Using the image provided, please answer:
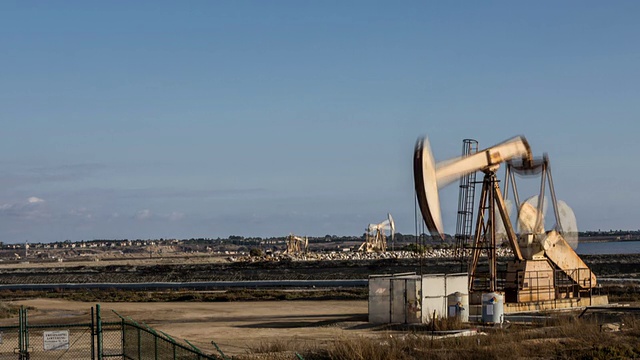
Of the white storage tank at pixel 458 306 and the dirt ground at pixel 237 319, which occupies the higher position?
the white storage tank at pixel 458 306

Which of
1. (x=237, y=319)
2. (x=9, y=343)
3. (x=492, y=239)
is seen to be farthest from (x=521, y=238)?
(x=9, y=343)

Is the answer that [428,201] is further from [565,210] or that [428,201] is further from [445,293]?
[565,210]

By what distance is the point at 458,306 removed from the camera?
96.8 feet

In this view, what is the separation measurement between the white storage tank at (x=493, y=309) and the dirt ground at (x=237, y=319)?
148 inches

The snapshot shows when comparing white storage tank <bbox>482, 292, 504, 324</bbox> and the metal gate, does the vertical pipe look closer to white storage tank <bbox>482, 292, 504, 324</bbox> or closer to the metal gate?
white storage tank <bbox>482, 292, 504, 324</bbox>

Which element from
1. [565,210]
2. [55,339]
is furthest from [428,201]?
[55,339]

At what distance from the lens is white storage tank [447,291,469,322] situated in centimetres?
2950

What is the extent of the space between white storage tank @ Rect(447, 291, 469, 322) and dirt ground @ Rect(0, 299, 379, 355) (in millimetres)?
2733

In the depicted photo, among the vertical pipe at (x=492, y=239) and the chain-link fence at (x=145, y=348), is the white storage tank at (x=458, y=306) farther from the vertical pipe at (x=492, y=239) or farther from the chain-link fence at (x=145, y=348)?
the chain-link fence at (x=145, y=348)

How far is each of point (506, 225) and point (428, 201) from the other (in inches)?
227

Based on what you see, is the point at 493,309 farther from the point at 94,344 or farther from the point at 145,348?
the point at 94,344

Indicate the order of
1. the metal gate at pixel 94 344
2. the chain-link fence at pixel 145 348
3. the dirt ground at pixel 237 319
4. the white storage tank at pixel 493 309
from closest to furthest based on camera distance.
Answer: the metal gate at pixel 94 344, the chain-link fence at pixel 145 348, the dirt ground at pixel 237 319, the white storage tank at pixel 493 309

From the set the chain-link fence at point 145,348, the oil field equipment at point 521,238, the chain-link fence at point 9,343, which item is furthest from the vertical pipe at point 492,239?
the chain-link fence at point 9,343

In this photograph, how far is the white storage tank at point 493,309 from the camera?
28656 mm
